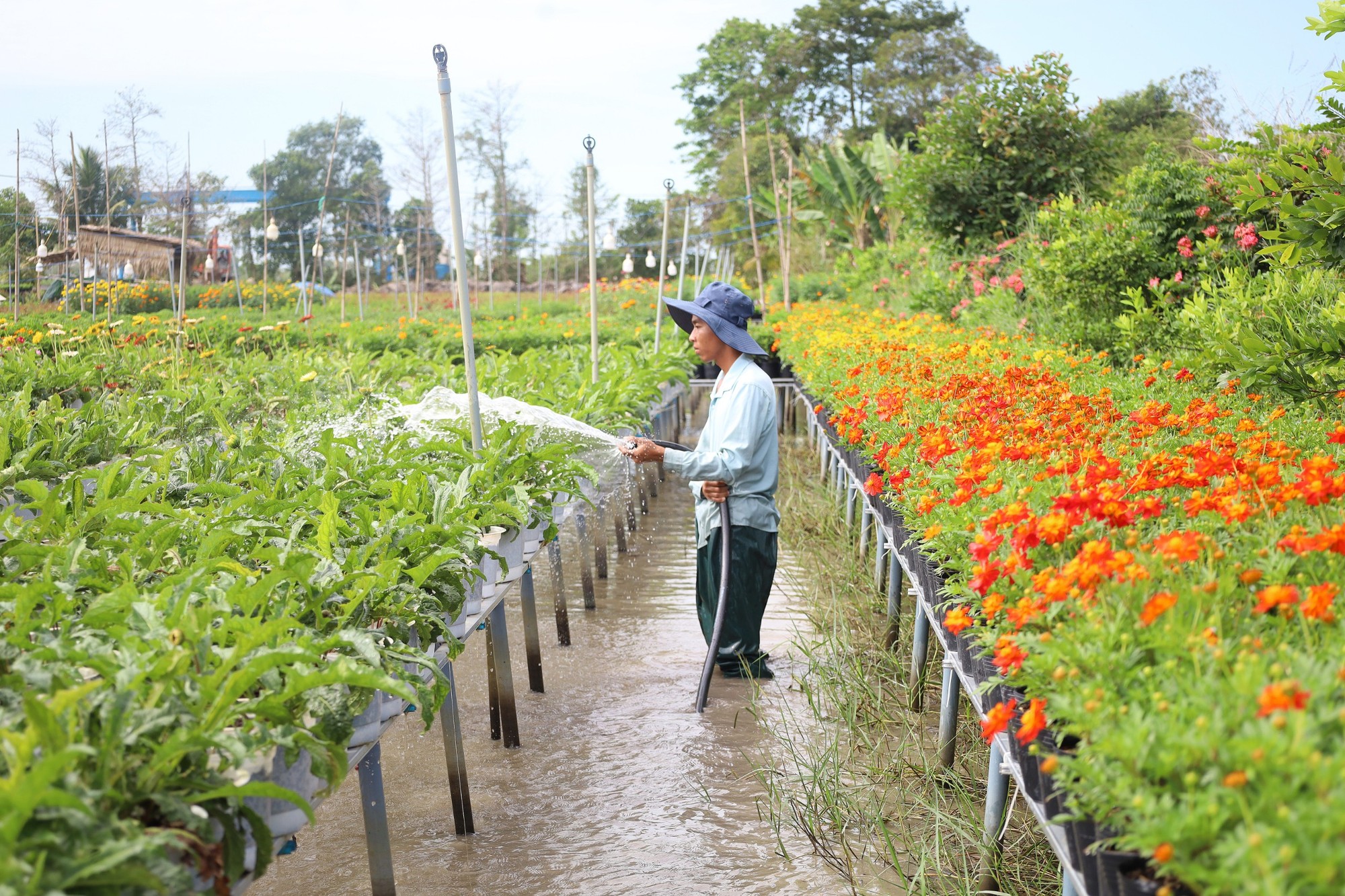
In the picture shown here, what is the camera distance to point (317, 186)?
41.2 meters

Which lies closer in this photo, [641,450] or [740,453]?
[641,450]

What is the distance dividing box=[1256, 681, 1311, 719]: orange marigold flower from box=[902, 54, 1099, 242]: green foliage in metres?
10.7

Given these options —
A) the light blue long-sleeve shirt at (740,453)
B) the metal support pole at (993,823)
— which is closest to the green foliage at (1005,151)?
the light blue long-sleeve shirt at (740,453)

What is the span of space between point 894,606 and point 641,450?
164 cm

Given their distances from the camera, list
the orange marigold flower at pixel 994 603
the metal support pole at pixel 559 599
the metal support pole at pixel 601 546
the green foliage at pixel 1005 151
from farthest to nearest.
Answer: the green foliage at pixel 1005 151, the metal support pole at pixel 601 546, the metal support pole at pixel 559 599, the orange marigold flower at pixel 994 603

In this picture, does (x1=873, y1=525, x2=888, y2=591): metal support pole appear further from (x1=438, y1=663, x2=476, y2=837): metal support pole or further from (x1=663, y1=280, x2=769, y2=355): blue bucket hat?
(x1=438, y1=663, x2=476, y2=837): metal support pole

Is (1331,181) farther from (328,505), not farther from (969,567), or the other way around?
(328,505)

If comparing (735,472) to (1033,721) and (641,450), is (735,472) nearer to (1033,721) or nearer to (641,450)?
(641,450)

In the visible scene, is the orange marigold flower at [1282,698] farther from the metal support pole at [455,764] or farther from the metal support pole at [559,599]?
the metal support pole at [559,599]

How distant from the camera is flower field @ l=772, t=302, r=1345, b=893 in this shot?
4.60 feet

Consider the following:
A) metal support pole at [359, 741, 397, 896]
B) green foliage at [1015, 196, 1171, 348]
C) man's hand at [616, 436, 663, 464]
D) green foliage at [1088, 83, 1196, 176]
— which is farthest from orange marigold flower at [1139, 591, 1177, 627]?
green foliage at [1088, 83, 1196, 176]

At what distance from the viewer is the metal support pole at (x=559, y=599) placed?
5.81 metres

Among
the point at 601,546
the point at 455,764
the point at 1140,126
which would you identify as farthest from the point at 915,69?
the point at 455,764

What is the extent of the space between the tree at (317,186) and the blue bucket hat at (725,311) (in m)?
25.5
